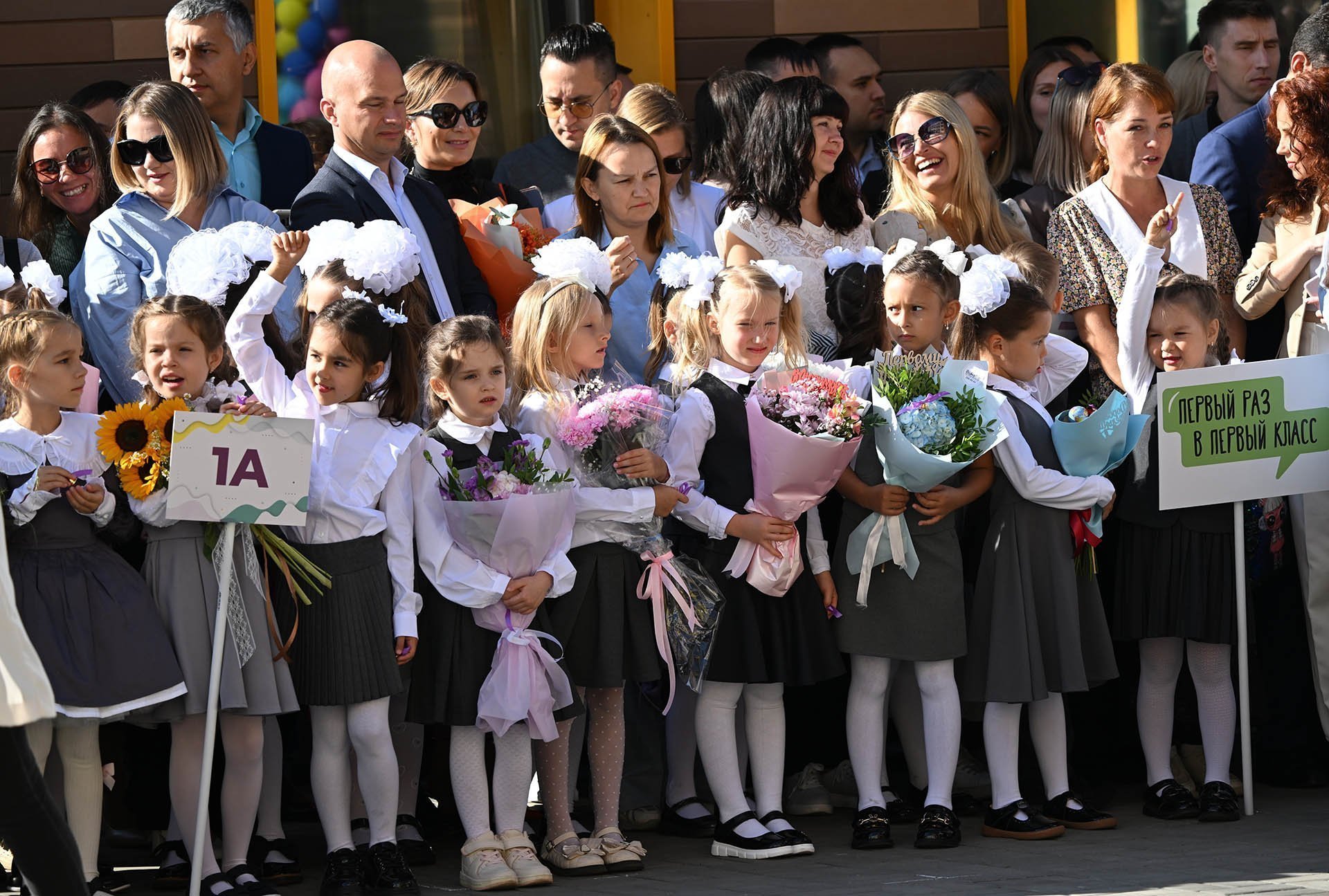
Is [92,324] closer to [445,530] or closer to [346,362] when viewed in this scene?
[346,362]

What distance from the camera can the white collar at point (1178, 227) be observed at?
6547mm

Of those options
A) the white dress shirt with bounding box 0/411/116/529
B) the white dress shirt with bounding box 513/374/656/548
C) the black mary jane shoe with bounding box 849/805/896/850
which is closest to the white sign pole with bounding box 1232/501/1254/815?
the black mary jane shoe with bounding box 849/805/896/850

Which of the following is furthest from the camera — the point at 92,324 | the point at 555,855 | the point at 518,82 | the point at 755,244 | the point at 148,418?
the point at 518,82

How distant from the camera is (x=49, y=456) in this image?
16.6ft

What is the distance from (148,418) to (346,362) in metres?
0.58

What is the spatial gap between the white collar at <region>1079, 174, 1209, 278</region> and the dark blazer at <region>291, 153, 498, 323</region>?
2186 mm

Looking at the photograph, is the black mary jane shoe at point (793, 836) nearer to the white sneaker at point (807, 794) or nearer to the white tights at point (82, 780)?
the white sneaker at point (807, 794)

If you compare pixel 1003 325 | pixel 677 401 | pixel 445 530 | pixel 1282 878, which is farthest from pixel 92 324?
pixel 1282 878

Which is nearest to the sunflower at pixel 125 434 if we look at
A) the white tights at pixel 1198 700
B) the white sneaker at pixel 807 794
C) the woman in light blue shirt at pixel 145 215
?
the woman in light blue shirt at pixel 145 215

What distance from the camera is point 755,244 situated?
21.0 feet

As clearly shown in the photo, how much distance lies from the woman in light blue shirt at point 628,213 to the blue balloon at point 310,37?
8.29 feet

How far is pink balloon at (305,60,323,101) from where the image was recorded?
848cm

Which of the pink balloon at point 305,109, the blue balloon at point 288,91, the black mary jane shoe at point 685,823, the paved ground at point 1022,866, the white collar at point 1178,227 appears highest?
the blue balloon at point 288,91

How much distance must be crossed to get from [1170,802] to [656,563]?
189 cm
